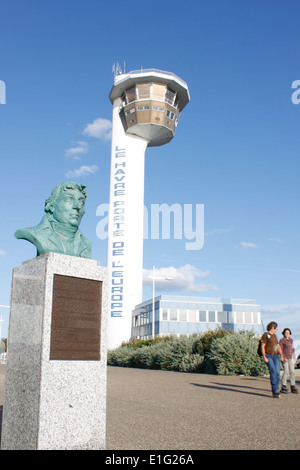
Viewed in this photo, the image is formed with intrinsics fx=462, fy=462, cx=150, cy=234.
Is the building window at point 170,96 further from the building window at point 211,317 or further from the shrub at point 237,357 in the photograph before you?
the shrub at point 237,357

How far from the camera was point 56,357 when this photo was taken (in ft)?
18.6

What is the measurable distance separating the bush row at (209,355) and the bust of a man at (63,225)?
1278 centimetres

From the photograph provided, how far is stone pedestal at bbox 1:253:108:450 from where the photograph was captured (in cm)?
548

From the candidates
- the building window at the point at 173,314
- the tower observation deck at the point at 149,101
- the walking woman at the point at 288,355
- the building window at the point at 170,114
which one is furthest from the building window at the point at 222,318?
the walking woman at the point at 288,355

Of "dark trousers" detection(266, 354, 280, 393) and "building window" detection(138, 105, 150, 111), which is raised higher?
"building window" detection(138, 105, 150, 111)

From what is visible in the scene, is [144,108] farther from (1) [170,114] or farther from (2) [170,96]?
(2) [170,96]

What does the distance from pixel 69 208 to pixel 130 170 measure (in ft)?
150

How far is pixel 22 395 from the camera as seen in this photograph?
573 cm

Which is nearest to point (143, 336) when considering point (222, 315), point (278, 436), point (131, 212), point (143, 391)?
point (222, 315)

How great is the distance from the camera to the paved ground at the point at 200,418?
20.0 feet

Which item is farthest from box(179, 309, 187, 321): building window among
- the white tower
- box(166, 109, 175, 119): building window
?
box(166, 109, 175, 119): building window

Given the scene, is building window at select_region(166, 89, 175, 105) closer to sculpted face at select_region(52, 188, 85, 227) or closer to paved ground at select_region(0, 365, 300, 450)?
paved ground at select_region(0, 365, 300, 450)

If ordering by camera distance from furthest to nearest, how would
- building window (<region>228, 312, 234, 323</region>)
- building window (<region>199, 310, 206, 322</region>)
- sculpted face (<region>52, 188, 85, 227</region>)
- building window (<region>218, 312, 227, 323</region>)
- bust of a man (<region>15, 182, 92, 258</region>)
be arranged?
building window (<region>228, 312, 234, 323</region>)
building window (<region>218, 312, 227, 323</region>)
building window (<region>199, 310, 206, 322</region>)
sculpted face (<region>52, 188, 85, 227</region>)
bust of a man (<region>15, 182, 92, 258</region>)

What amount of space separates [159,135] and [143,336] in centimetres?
2358
